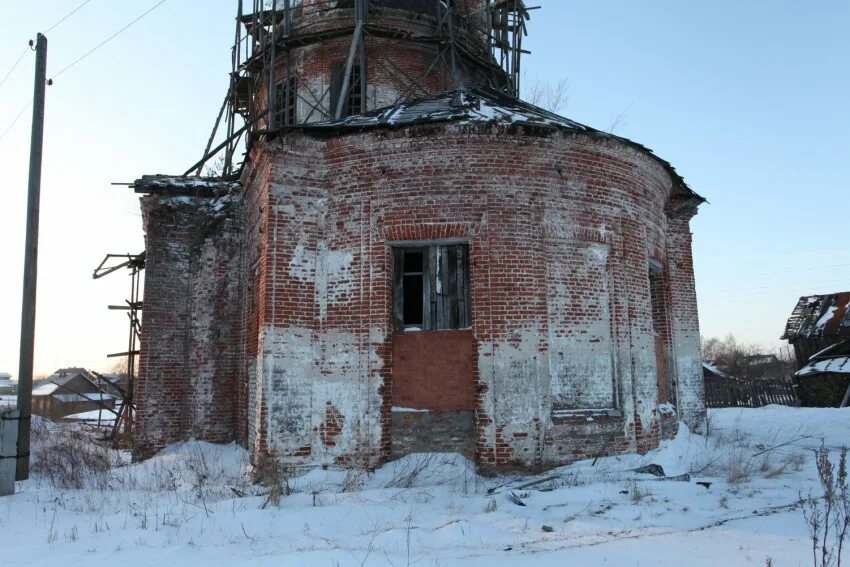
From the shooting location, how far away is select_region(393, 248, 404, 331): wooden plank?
369 inches

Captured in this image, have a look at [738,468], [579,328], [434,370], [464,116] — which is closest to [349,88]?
[464,116]

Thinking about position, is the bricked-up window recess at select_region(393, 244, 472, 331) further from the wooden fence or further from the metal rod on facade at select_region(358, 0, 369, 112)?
the wooden fence

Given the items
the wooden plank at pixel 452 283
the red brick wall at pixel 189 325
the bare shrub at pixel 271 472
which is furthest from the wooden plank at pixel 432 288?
the red brick wall at pixel 189 325

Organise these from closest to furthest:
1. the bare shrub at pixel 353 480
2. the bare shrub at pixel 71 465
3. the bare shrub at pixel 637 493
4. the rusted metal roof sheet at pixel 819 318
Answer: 1. the bare shrub at pixel 637 493
2. the bare shrub at pixel 353 480
3. the bare shrub at pixel 71 465
4. the rusted metal roof sheet at pixel 819 318

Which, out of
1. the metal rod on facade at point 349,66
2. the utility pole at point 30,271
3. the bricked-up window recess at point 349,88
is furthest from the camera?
the bricked-up window recess at point 349,88

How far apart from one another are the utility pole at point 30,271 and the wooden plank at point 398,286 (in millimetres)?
5216

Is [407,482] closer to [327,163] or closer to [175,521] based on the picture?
[175,521]

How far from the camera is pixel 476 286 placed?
9.11m

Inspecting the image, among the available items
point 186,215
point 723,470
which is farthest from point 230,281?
point 723,470

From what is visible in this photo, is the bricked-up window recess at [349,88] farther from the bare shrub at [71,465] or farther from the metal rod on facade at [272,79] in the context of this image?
the bare shrub at [71,465]

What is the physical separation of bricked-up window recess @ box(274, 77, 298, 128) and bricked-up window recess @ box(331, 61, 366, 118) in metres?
1.01

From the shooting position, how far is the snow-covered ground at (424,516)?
17.6 ft

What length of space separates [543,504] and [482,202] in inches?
169

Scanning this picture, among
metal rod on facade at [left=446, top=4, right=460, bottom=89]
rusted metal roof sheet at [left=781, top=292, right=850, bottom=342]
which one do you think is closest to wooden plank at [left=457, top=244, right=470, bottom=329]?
metal rod on facade at [left=446, top=4, right=460, bottom=89]
